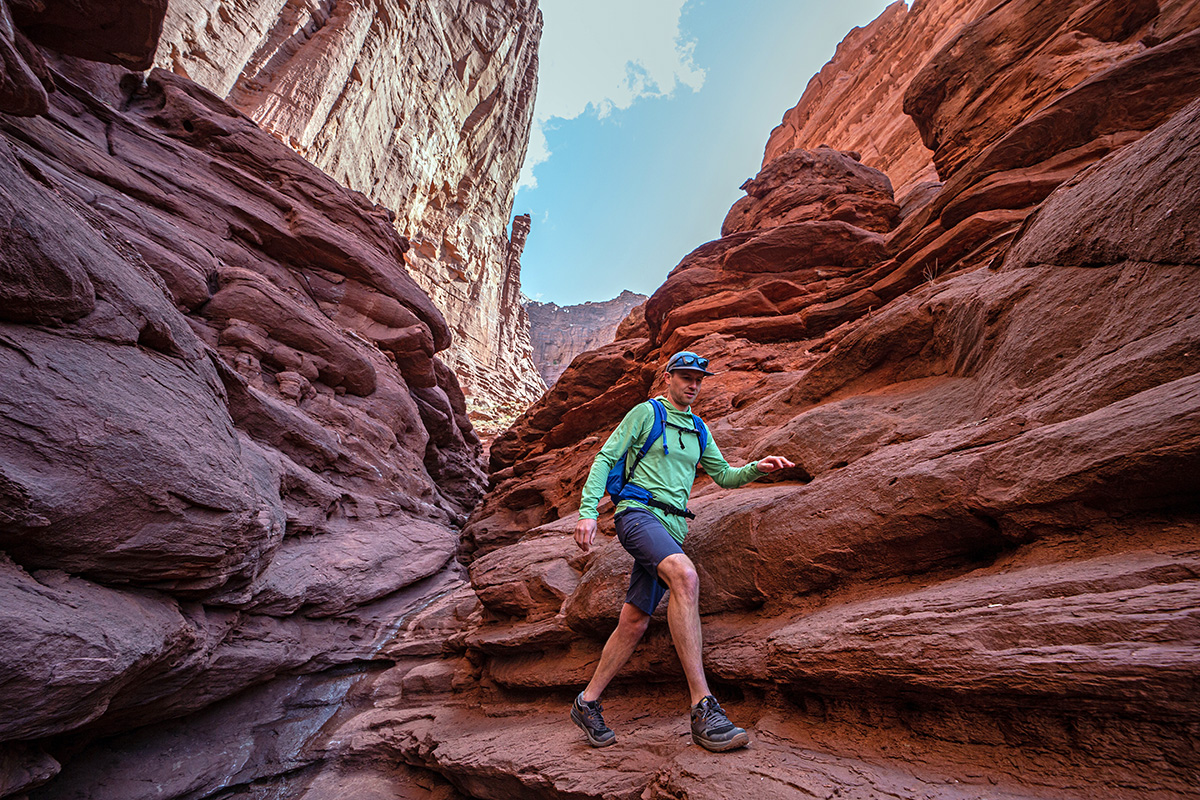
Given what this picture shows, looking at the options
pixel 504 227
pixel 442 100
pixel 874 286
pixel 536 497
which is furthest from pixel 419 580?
pixel 504 227

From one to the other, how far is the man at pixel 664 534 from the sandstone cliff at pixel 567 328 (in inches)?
3447

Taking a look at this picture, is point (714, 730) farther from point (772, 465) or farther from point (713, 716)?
point (772, 465)

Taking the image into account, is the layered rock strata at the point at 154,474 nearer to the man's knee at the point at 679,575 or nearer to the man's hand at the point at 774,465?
the man's knee at the point at 679,575

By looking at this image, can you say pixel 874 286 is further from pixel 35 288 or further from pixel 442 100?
pixel 442 100

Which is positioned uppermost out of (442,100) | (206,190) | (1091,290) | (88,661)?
(442,100)

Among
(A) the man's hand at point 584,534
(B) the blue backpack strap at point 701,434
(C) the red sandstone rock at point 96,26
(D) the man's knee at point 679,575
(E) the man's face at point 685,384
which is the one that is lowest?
(D) the man's knee at point 679,575

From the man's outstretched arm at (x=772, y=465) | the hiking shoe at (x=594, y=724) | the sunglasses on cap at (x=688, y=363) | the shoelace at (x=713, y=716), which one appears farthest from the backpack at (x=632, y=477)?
the hiking shoe at (x=594, y=724)

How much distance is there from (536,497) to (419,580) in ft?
17.7

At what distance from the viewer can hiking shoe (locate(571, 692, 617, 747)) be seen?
3.71 m

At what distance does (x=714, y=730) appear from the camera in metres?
2.99

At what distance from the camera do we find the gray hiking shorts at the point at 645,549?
11.6ft

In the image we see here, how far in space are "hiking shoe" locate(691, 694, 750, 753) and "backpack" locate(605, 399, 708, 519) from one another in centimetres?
133

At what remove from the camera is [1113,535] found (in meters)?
2.57

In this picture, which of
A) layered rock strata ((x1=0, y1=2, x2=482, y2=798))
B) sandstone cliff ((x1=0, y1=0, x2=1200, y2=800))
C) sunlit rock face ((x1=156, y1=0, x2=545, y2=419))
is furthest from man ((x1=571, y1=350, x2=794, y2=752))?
sunlit rock face ((x1=156, y1=0, x2=545, y2=419))
